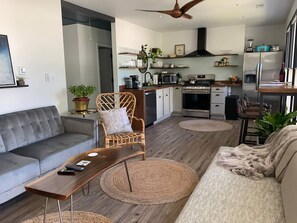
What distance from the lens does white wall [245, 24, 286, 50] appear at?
6438mm

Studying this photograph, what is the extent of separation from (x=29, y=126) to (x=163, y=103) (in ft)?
12.5

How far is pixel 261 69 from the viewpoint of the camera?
20.1 feet

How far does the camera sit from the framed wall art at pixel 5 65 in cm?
298

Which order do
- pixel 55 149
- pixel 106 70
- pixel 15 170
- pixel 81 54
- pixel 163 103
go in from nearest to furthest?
pixel 15 170 < pixel 55 149 < pixel 81 54 < pixel 163 103 < pixel 106 70

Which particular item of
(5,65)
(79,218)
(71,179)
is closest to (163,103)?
(5,65)

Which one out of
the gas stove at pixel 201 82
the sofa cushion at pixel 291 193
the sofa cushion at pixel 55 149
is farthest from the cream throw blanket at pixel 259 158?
the gas stove at pixel 201 82

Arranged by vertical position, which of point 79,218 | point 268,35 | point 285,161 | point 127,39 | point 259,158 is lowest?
point 79,218

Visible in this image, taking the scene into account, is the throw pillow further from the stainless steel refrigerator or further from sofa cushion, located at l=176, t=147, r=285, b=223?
the stainless steel refrigerator

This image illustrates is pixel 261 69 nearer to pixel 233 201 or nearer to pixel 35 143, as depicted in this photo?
pixel 233 201

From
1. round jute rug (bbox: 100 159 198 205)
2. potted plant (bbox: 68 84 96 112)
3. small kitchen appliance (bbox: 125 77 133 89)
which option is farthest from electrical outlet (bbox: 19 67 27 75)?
small kitchen appliance (bbox: 125 77 133 89)

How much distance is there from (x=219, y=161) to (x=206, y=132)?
2882 millimetres

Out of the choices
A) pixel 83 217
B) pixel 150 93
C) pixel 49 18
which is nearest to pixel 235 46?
pixel 150 93

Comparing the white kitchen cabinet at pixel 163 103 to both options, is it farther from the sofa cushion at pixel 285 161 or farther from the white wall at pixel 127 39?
the sofa cushion at pixel 285 161

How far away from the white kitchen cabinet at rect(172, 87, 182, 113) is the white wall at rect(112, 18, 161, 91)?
1.11 meters
